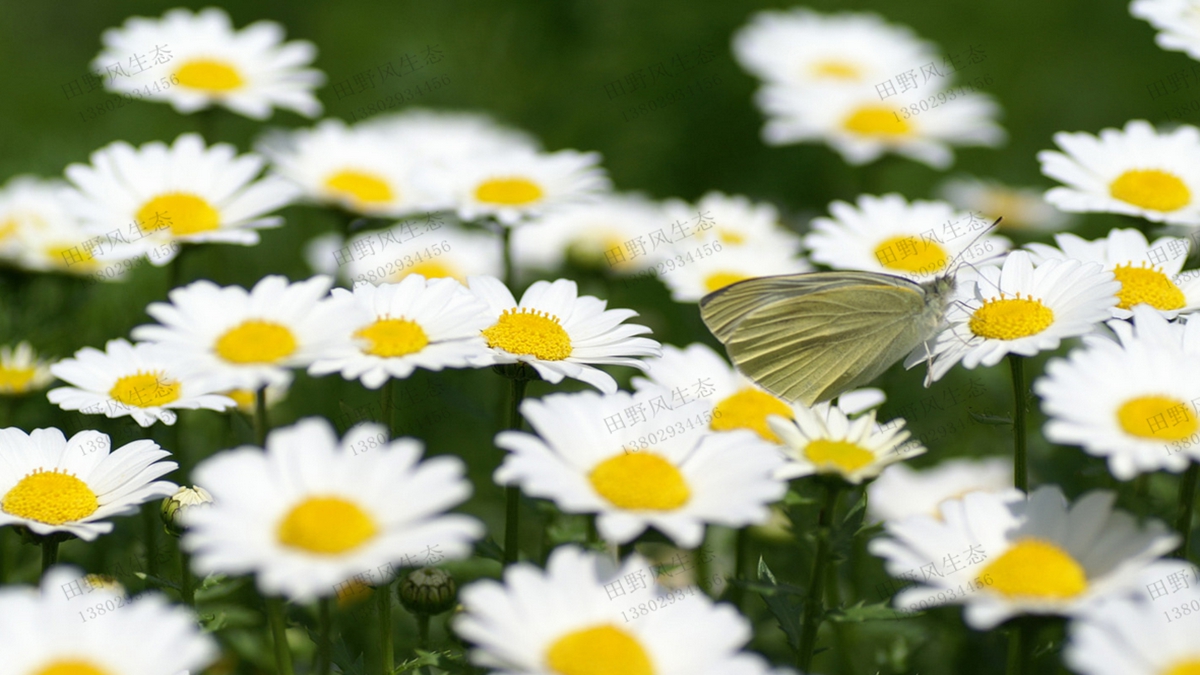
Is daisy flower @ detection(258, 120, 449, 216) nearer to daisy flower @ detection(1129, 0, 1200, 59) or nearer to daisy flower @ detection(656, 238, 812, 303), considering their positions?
daisy flower @ detection(656, 238, 812, 303)

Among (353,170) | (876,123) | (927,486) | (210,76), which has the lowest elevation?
(927,486)

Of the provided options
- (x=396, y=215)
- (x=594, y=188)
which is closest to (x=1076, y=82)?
(x=594, y=188)

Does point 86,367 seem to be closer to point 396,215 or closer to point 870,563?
point 396,215

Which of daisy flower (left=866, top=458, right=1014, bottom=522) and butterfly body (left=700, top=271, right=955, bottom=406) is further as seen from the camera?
daisy flower (left=866, top=458, right=1014, bottom=522)

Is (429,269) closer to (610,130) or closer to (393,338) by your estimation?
(393,338)

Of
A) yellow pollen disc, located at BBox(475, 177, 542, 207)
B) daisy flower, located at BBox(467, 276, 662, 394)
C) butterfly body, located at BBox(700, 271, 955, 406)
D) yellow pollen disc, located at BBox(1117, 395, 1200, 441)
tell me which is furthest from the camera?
yellow pollen disc, located at BBox(475, 177, 542, 207)

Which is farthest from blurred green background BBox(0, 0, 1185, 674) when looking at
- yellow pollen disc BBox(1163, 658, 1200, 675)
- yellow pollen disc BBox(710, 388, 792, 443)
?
yellow pollen disc BBox(1163, 658, 1200, 675)

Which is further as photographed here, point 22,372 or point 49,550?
point 22,372

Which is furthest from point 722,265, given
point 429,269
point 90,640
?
point 90,640
